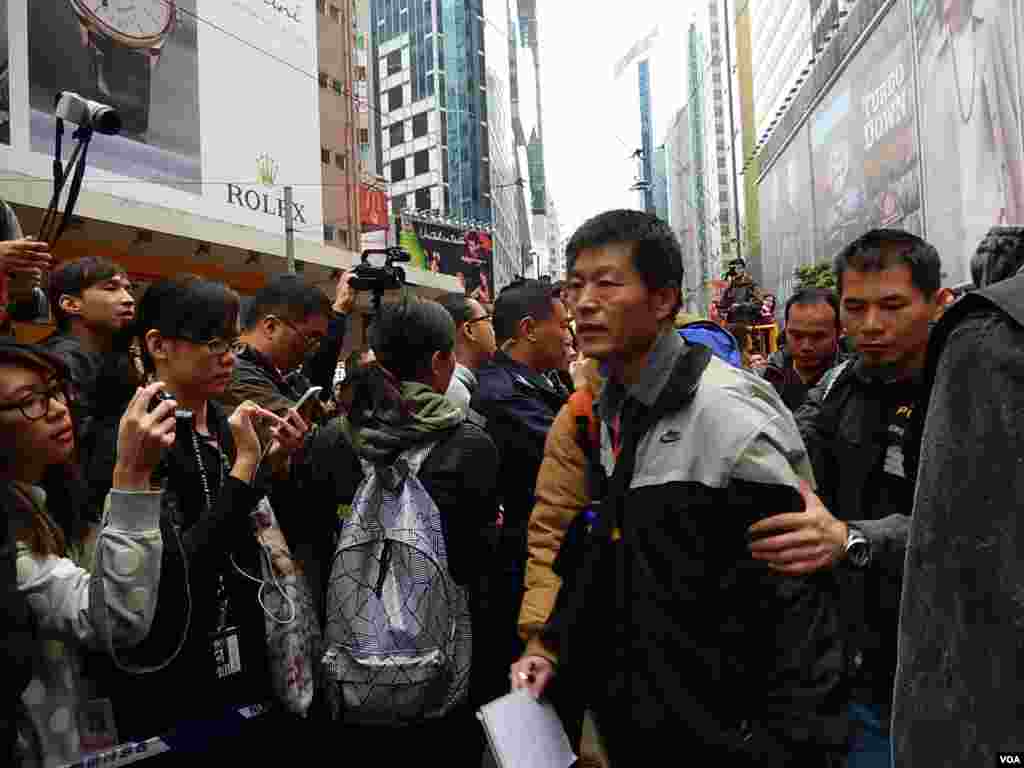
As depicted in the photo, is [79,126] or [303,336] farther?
[303,336]

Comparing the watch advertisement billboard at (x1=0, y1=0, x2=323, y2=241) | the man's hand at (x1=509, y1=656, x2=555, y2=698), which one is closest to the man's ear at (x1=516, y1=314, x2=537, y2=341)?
the man's hand at (x1=509, y1=656, x2=555, y2=698)

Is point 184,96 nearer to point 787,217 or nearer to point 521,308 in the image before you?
point 787,217

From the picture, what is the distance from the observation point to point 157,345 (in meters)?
2.61

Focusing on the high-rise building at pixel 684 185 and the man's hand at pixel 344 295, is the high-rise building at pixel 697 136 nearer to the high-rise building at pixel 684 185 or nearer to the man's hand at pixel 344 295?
the high-rise building at pixel 684 185

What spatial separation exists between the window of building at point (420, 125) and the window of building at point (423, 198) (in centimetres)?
437

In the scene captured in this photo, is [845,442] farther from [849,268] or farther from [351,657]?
[351,657]

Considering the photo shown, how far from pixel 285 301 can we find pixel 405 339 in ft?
3.15

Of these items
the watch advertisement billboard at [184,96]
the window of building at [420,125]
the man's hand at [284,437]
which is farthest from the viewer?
the window of building at [420,125]

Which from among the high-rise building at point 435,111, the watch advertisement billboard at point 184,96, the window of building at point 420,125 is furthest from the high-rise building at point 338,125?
the window of building at point 420,125

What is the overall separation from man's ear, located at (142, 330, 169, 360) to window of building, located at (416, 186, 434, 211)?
65415mm

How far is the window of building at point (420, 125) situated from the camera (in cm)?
6800

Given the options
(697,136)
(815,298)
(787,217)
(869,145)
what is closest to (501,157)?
(697,136)

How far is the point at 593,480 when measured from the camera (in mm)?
2174

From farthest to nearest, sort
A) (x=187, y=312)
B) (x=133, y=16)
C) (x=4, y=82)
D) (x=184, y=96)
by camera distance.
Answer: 1. (x=184, y=96)
2. (x=133, y=16)
3. (x=4, y=82)
4. (x=187, y=312)
